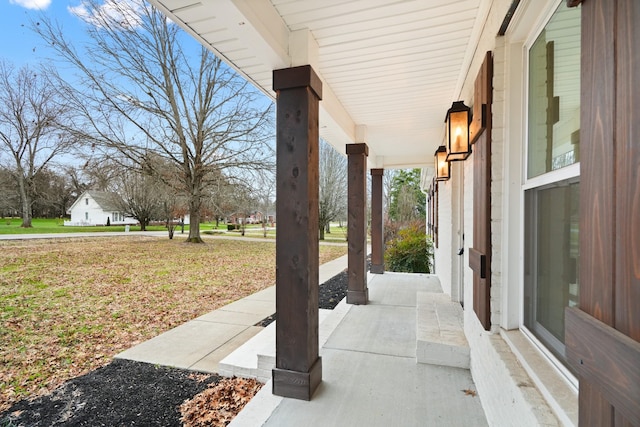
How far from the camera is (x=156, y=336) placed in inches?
169

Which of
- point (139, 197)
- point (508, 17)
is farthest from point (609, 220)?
point (139, 197)

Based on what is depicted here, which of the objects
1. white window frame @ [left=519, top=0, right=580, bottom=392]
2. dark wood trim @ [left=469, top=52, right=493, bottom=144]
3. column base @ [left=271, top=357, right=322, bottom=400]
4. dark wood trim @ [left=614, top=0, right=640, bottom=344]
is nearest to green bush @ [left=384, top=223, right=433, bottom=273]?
column base @ [left=271, top=357, right=322, bottom=400]

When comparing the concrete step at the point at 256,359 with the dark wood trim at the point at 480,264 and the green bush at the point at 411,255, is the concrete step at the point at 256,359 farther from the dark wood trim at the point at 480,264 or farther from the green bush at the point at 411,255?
the green bush at the point at 411,255

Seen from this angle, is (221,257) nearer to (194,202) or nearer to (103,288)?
(194,202)

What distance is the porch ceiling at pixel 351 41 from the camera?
207cm

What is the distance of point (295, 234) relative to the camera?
231cm

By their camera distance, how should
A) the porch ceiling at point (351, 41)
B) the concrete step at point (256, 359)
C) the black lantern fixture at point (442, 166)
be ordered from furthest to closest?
the black lantern fixture at point (442, 166), the concrete step at point (256, 359), the porch ceiling at point (351, 41)

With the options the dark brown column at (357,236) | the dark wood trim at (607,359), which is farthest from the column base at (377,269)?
the dark wood trim at (607,359)

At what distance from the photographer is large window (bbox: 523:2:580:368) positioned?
1.28 m

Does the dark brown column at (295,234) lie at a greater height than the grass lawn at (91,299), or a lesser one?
greater

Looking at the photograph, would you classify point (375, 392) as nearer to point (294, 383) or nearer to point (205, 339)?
point (294, 383)

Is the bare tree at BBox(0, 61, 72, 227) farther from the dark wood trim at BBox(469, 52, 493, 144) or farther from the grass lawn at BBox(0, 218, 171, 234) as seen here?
the dark wood trim at BBox(469, 52, 493, 144)

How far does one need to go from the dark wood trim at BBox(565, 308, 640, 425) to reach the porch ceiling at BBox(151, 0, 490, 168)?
2151 millimetres

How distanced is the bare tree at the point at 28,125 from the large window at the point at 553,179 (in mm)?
13525
